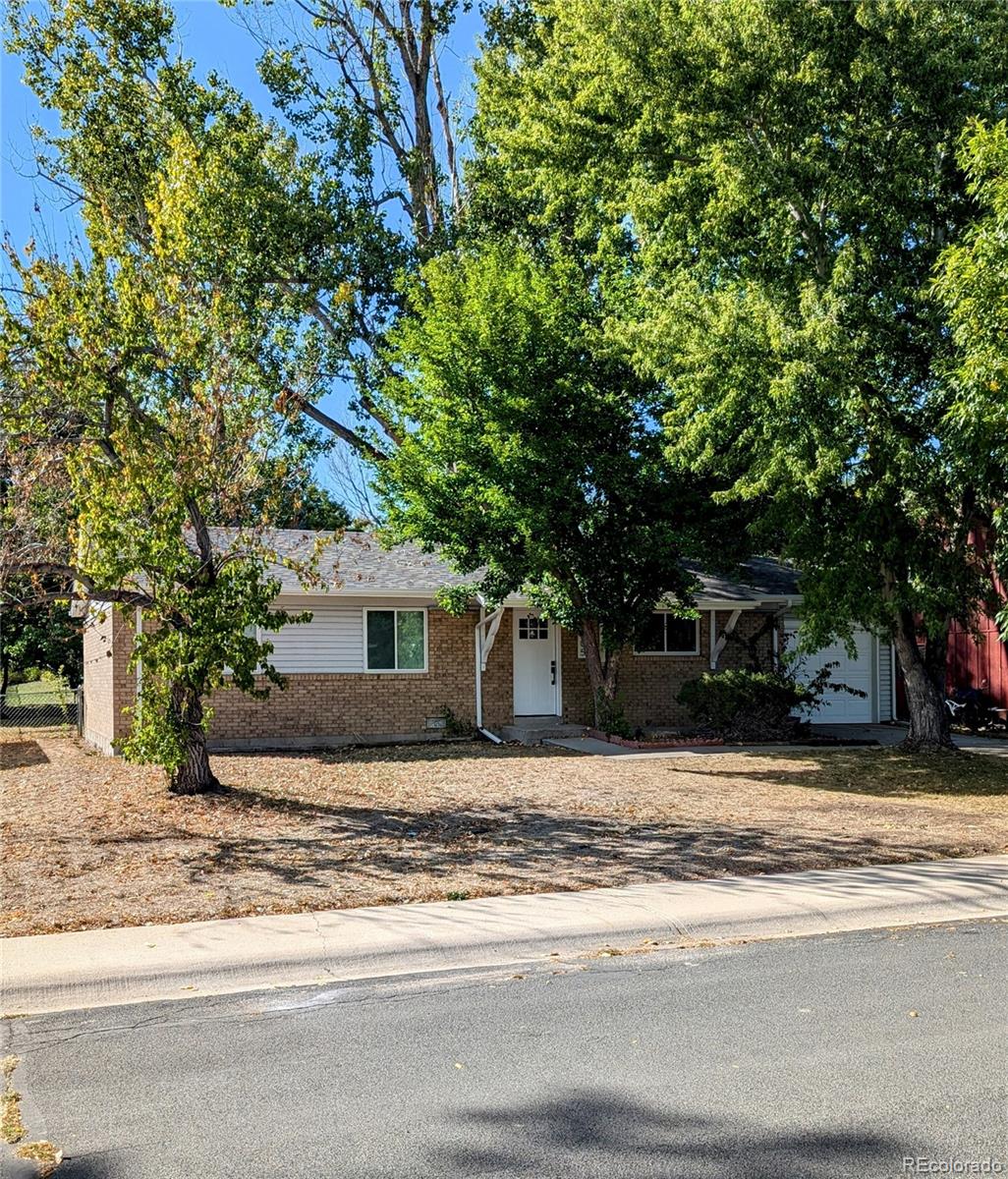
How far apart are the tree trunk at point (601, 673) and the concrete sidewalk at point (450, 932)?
1149 centimetres

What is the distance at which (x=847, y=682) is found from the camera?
24359 millimetres

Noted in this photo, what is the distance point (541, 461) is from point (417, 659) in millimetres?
5329

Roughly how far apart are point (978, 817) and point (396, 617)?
11848 mm

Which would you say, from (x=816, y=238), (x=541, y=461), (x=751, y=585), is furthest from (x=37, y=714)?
(x=816, y=238)

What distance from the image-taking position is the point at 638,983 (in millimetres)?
6359

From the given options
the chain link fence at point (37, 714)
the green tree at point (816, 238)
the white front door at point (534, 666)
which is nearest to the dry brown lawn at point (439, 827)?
the green tree at point (816, 238)

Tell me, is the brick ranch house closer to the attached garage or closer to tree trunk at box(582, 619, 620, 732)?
the attached garage

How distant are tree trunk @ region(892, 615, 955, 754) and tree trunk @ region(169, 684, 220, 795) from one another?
1092cm

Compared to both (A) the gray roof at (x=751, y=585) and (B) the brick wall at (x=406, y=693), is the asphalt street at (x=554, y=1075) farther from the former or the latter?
(A) the gray roof at (x=751, y=585)

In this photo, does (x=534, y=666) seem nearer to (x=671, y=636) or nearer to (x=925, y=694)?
(x=671, y=636)

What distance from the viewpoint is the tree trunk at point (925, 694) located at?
56.2 feet

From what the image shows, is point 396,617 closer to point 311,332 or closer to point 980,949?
point 311,332

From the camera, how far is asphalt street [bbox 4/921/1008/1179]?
4.07m

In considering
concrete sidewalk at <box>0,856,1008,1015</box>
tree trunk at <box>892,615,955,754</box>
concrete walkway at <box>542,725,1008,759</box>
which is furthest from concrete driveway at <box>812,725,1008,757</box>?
concrete sidewalk at <box>0,856,1008,1015</box>
